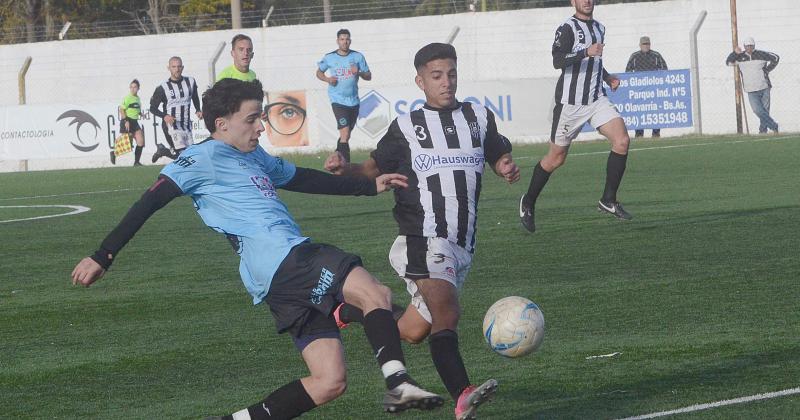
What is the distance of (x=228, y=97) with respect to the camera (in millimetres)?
5117

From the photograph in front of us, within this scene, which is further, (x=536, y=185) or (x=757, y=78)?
(x=757, y=78)

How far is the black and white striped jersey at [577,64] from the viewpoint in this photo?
11727 mm

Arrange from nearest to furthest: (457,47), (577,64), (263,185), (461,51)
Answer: (263,185), (577,64), (457,47), (461,51)

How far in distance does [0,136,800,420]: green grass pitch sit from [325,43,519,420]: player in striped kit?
535 millimetres

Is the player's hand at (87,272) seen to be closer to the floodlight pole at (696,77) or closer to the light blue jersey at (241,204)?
the light blue jersey at (241,204)

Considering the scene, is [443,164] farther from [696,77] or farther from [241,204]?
[696,77]

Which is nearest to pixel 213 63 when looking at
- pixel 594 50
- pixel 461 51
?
pixel 461 51

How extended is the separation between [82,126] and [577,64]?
65.1 ft

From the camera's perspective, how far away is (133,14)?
176ft

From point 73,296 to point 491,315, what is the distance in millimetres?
4617

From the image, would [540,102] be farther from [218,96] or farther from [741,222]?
[218,96]

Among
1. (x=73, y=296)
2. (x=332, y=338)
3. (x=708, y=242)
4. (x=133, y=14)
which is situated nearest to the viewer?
(x=332, y=338)

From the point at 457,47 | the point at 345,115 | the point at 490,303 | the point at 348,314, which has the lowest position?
the point at 490,303

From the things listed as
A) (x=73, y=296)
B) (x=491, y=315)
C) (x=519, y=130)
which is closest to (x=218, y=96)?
(x=491, y=315)
